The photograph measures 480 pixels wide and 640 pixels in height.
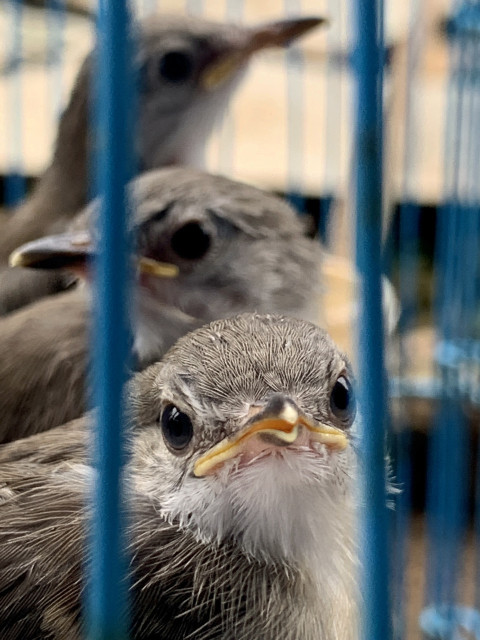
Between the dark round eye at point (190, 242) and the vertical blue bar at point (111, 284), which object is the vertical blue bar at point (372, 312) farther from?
the dark round eye at point (190, 242)

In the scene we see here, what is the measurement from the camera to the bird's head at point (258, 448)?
0.42m

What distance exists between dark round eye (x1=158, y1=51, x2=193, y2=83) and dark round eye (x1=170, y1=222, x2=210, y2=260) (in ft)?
1.11

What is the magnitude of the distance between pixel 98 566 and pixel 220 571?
0.19m

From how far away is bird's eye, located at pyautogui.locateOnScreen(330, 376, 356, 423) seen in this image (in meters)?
0.45

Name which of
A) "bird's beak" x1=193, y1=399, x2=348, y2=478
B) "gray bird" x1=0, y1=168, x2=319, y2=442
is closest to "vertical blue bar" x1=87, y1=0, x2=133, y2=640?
"bird's beak" x1=193, y1=399, x2=348, y2=478

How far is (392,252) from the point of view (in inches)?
25.6

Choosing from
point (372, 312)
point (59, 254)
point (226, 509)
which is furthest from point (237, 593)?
point (59, 254)

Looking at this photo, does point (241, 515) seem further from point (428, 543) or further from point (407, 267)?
point (407, 267)

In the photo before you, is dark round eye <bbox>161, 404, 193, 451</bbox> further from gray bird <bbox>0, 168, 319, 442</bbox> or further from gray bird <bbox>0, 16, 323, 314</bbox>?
gray bird <bbox>0, 16, 323, 314</bbox>

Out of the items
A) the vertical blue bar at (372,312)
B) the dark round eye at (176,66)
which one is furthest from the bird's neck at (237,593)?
the dark round eye at (176,66)

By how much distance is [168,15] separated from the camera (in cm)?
99

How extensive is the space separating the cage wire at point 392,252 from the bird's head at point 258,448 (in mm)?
42

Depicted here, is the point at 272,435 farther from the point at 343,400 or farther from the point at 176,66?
the point at 176,66

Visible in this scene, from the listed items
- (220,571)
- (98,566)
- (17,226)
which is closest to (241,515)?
(220,571)
